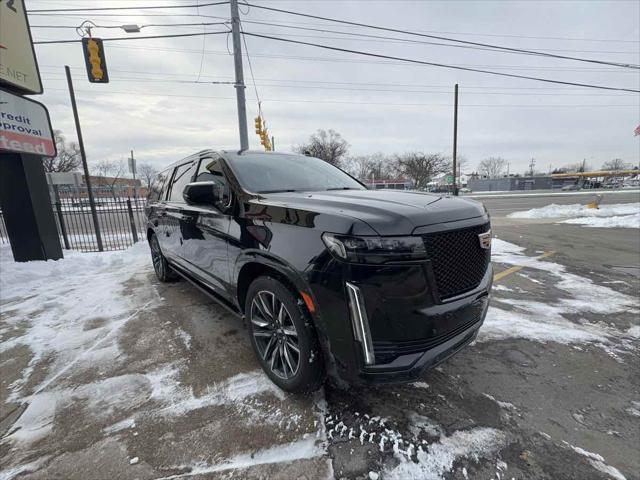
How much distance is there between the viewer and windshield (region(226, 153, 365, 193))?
2.86 metres

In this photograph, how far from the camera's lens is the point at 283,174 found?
3.17 metres

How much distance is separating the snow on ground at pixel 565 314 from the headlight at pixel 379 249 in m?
2.10

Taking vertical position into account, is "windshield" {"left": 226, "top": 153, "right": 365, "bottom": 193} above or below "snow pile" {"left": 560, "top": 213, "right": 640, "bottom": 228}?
above

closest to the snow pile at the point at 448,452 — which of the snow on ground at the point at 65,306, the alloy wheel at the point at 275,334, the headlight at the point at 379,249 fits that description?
the alloy wheel at the point at 275,334

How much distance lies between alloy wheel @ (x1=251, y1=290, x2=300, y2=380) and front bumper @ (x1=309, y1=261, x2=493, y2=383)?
0.42 meters

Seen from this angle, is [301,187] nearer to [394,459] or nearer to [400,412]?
[400,412]

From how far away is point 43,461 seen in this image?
193cm

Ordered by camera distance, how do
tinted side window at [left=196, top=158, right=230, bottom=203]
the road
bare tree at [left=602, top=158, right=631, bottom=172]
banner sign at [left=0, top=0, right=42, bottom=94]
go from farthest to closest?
1. bare tree at [left=602, top=158, right=631, bottom=172]
2. the road
3. banner sign at [left=0, top=0, right=42, bottom=94]
4. tinted side window at [left=196, top=158, right=230, bottom=203]

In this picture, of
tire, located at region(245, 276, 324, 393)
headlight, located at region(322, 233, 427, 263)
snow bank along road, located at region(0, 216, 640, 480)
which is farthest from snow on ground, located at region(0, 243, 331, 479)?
headlight, located at region(322, 233, 427, 263)

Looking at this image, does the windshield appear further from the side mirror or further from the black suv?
the side mirror

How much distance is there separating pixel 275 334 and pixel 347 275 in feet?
3.25

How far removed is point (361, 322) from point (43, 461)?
211 centimetres

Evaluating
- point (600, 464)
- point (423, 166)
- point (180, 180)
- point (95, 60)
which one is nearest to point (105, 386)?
point (180, 180)

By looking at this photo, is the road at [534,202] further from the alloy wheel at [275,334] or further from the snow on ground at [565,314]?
the alloy wheel at [275,334]
